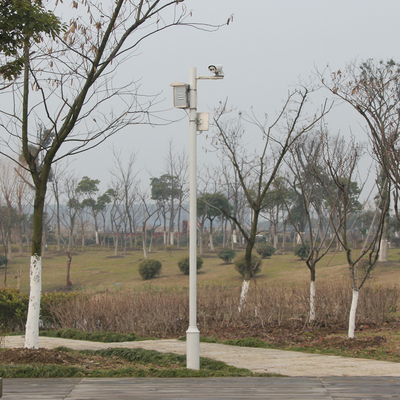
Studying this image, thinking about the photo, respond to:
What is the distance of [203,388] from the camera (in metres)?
4.00

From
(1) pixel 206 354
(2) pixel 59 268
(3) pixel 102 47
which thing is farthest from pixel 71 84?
(2) pixel 59 268

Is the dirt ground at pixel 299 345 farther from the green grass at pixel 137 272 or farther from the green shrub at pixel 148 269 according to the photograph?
the green shrub at pixel 148 269

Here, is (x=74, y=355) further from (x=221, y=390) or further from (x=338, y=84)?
(x=338, y=84)

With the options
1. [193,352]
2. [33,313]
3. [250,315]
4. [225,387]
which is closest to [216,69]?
[193,352]

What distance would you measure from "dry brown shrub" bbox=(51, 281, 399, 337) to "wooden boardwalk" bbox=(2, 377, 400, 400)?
207 inches

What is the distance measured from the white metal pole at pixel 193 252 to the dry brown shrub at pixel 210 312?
449 cm

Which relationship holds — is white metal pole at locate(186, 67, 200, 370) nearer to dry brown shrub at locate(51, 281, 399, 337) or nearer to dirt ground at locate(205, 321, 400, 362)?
dirt ground at locate(205, 321, 400, 362)

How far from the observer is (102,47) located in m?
6.41

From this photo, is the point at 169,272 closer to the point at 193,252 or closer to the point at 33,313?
the point at 33,313

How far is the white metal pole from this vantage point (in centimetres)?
511

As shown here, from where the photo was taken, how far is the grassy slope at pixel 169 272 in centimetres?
2112

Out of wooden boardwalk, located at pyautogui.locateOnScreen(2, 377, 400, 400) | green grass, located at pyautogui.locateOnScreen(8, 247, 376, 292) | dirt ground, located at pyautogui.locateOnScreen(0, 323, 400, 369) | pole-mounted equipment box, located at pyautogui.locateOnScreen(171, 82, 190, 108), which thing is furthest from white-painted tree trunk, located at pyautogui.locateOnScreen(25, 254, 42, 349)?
green grass, located at pyautogui.locateOnScreen(8, 247, 376, 292)

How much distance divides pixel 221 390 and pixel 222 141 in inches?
320

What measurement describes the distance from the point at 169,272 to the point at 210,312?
575 inches
